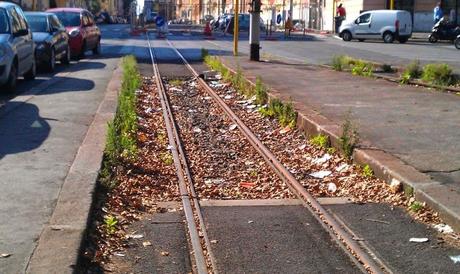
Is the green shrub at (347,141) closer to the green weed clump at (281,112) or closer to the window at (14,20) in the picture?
the green weed clump at (281,112)

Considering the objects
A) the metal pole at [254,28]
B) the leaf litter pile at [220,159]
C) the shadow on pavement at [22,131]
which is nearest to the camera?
the leaf litter pile at [220,159]

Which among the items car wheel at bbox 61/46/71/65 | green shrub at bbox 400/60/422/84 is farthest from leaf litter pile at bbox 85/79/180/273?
car wheel at bbox 61/46/71/65

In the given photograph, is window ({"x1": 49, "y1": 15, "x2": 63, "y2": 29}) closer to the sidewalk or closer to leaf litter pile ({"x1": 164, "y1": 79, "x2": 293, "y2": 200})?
the sidewalk

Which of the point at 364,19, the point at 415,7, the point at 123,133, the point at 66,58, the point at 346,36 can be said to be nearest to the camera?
the point at 123,133

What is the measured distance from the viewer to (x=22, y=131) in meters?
9.61

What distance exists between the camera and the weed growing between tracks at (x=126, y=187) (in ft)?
17.9

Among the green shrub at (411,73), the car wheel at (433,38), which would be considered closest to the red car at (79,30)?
the green shrub at (411,73)

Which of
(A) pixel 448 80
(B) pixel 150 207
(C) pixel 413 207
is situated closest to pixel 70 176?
(B) pixel 150 207

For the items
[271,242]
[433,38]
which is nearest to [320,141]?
[271,242]

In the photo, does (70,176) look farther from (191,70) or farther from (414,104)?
(191,70)

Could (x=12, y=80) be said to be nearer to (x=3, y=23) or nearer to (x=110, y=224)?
(x=3, y=23)

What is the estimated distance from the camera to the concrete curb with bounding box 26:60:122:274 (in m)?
4.76

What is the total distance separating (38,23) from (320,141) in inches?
497

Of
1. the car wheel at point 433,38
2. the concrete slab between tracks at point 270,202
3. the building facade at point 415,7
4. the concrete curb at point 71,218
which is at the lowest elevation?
the concrete slab between tracks at point 270,202
